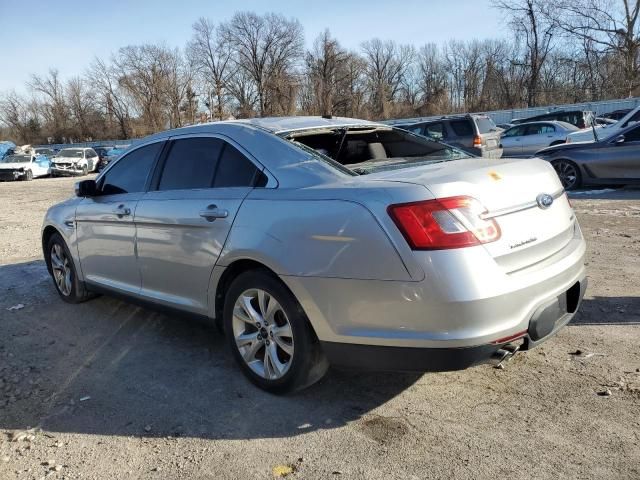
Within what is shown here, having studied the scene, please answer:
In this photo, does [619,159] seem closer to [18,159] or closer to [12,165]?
[12,165]

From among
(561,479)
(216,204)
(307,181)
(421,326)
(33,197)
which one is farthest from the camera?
(33,197)

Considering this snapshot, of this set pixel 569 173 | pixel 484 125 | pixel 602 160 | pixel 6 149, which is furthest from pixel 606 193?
pixel 6 149

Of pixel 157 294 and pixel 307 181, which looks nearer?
pixel 307 181

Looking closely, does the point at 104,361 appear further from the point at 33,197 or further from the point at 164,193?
the point at 33,197

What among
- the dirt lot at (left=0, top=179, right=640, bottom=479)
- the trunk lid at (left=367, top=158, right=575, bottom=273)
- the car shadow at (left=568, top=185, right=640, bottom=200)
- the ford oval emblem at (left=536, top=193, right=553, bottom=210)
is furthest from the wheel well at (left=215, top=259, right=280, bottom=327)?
the car shadow at (left=568, top=185, right=640, bottom=200)

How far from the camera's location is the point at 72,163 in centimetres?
3259

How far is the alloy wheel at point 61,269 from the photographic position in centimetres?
538

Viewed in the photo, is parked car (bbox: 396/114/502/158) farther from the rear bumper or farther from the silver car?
the rear bumper

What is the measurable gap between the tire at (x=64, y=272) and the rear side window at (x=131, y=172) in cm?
95

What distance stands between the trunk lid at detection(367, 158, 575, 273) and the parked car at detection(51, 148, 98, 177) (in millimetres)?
33161

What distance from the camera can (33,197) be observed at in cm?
1866

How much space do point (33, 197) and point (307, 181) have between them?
721 inches

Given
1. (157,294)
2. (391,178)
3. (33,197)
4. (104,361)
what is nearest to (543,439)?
(391,178)

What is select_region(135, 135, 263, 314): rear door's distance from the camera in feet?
11.4
